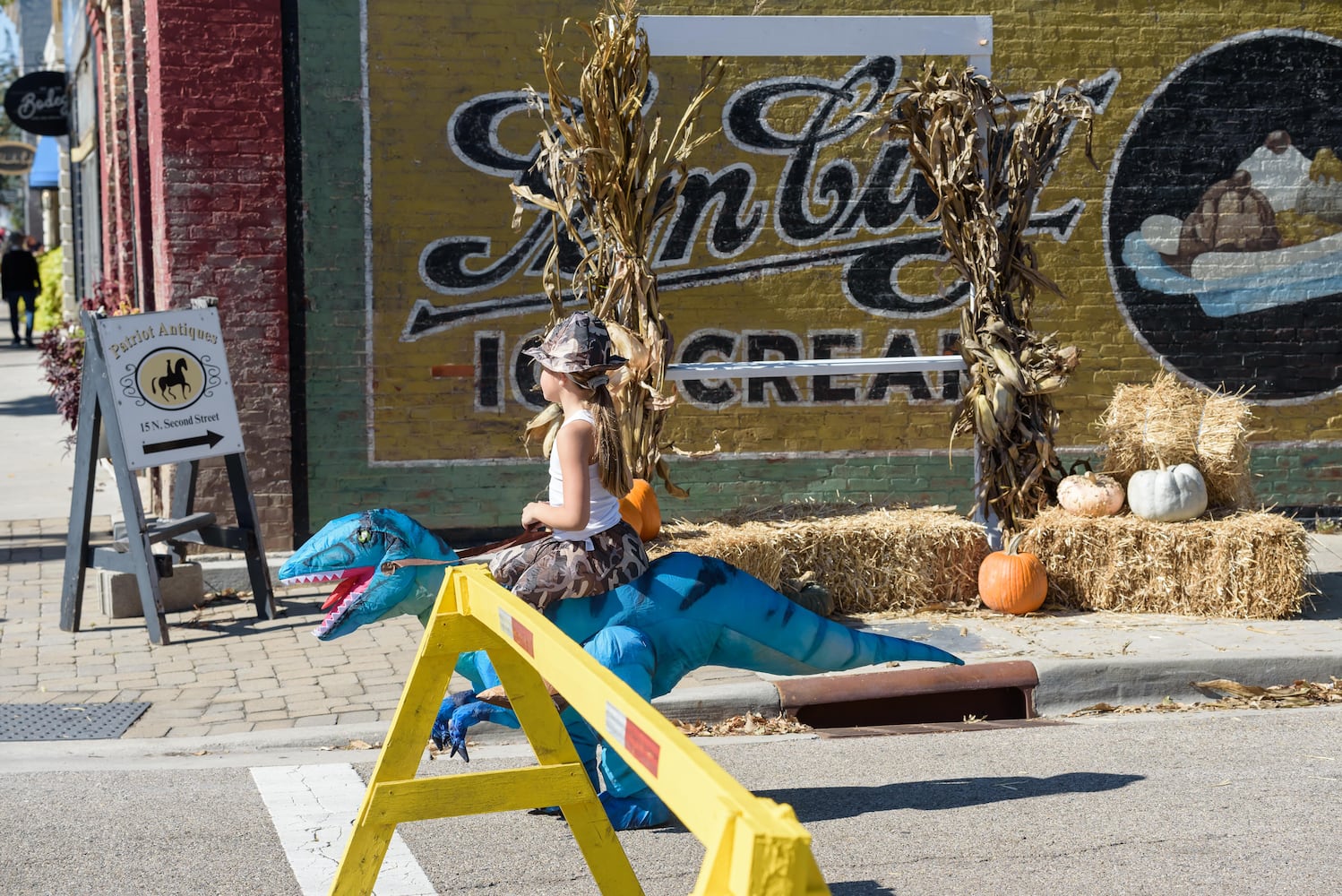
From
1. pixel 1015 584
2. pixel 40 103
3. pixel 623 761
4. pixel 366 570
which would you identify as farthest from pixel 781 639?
pixel 40 103

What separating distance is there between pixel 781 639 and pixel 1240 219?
7461 millimetres

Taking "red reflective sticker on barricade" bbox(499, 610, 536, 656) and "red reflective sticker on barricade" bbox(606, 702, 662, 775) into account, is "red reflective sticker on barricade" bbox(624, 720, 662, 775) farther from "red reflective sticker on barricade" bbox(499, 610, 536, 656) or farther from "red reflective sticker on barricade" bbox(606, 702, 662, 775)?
"red reflective sticker on barricade" bbox(499, 610, 536, 656)

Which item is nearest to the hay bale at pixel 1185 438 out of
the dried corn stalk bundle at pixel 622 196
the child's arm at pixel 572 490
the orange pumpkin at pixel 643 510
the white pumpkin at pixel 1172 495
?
the white pumpkin at pixel 1172 495

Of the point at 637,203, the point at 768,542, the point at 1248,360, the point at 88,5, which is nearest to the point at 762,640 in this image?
the point at 768,542

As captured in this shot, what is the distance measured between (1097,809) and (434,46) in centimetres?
710

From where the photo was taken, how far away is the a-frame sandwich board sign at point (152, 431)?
845 centimetres

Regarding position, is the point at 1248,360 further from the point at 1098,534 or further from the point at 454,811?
the point at 454,811

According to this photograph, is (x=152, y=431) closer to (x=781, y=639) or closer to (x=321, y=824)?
(x=321, y=824)

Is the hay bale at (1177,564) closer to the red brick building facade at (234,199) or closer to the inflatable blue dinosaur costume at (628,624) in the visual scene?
the inflatable blue dinosaur costume at (628,624)

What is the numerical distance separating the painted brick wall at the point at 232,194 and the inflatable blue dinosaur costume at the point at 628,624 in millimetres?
5170

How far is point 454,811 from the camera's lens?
13.7 ft

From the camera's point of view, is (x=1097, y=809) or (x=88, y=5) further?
(x=88, y=5)

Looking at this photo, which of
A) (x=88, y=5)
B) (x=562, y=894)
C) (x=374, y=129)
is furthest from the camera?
(x=88, y=5)

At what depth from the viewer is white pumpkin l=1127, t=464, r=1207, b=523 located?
28.7 feet
